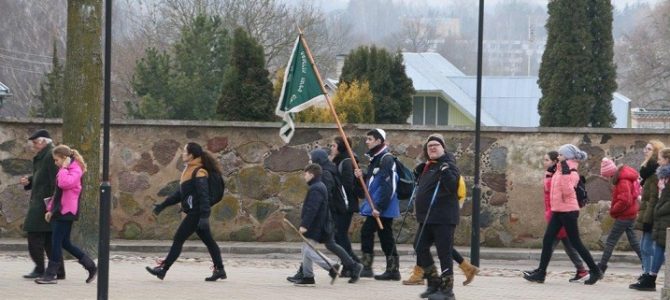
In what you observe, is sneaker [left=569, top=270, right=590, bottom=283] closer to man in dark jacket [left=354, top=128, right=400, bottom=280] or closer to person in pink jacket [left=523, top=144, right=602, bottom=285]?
person in pink jacket [left=523, top=144, right=602, bottom=285]

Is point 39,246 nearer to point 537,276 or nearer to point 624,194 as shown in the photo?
point 537,276

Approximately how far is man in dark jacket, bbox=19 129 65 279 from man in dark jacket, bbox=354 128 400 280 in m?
3.41

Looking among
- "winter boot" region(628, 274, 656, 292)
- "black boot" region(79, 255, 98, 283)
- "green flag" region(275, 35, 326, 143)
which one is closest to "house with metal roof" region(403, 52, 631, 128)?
"green flag" region(275, 35, 326, 143)

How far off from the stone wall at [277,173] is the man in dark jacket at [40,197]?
5.61m

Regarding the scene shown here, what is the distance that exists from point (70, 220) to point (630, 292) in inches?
240

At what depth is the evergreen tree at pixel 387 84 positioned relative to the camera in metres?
33.8

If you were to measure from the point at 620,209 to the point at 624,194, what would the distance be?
0.20 m

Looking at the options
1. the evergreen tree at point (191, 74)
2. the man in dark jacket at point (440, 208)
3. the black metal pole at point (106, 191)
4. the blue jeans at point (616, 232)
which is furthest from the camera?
the evergreen tree at point (191, 74)

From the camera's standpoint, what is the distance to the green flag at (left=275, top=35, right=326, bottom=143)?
52.5 ft

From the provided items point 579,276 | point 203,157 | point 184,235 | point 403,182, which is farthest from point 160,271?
point 579,276

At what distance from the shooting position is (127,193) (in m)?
20.3

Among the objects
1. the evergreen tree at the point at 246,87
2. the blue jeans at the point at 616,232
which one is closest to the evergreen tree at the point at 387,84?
the evergreen tree at the point at 246,87

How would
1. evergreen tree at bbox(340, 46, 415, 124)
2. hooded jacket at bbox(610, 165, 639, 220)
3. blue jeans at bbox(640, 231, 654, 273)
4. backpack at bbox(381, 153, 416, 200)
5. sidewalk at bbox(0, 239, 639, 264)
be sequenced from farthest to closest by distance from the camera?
evergreen tree at bbox(340, 46, 415, 124) < sidewalk at bbox(0, 239, 639, 264) < hooded jacket at bbox(610, 165, 639, 220) < backpack at bbox(381, 153, 416, 200) < blue jeans at bbox(640, 231, 654, 273)

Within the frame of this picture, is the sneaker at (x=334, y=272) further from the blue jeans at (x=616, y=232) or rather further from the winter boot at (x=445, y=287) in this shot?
the blue jeans at (x=616, y=232)
